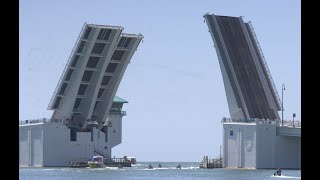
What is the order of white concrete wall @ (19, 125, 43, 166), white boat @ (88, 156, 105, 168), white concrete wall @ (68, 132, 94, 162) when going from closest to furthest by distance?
1. white boat @ (88, 156, 105, 168)
2. white concrete wall @ (19, 125, 43, 166)
3. white concrete wall @ (68, 132, 94, 162)

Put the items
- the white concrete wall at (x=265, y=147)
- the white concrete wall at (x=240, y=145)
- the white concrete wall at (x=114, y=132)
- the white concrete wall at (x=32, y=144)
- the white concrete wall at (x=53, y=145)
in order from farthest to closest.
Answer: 1. the white concrete wall at (x=114, y=132)
2. the white concrete wall at (x=32, y=144)
3. the white concrete wall at (x=53, y=145)
4. the white concrete wall at (x=265, y=147)
5. the white concrete wall at (x=240, y=145)

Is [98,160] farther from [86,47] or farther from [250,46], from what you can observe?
[250,46]

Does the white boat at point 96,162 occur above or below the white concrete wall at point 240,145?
below

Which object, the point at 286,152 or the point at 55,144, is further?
the point at 55,144

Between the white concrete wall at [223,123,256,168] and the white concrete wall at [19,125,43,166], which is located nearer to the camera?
the white concrete wall at [223,123,256,168]

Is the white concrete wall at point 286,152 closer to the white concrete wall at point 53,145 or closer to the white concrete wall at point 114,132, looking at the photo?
the white concrete wall at point 53,145

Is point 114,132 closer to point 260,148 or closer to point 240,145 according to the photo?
point 240,145

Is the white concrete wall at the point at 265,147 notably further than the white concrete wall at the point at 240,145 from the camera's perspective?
Yes

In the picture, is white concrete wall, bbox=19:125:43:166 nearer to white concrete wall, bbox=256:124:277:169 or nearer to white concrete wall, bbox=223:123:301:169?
white concrete wall, bbox=223:123:301:169

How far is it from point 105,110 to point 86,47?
1230 cm

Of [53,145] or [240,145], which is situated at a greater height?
[240,145]

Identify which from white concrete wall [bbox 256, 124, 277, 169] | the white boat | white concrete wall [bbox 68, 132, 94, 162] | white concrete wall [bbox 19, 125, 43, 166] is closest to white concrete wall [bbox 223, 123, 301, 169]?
white concrete wall [bbox 256, 124, 277, 169]

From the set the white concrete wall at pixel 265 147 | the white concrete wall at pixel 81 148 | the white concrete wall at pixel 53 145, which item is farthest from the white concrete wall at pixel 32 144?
the white concrete wall at pixel 265 147

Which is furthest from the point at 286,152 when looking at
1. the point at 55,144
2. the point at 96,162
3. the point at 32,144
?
the point at 32,144
